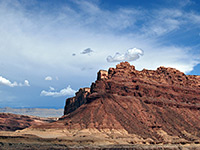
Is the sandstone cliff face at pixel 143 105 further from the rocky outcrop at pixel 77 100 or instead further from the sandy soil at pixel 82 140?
the rocky outcrop at pixel 77 100

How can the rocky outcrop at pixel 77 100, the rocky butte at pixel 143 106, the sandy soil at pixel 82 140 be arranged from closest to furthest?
1. the sandy soil at pixel 82 140
2. the rocky butte at pixel 143 106
3. the rocky outcrop at pixel 77 100

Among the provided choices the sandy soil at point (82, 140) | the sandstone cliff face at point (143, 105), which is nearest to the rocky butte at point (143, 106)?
the sandstone cliff face at point (143, 105)

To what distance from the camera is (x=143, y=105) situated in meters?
115

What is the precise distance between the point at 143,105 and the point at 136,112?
781cm

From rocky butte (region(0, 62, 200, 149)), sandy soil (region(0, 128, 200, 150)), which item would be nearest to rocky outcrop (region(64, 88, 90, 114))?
rocky butte (region(0, 62, 200, 149))

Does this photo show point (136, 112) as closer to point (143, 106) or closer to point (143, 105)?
point (143, 106)

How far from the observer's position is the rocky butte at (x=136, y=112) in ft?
302

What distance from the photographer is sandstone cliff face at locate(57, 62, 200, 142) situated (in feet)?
327

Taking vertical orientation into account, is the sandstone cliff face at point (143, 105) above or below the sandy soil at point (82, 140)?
above

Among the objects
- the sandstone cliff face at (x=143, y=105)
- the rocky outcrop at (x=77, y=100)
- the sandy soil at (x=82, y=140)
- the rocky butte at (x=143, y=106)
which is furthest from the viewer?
the rocky outcrop at (x=77, y=100)

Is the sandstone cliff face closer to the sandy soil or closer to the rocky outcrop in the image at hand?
the sandy soil

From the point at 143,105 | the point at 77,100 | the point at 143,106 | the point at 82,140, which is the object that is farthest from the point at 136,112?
the point at 77,100

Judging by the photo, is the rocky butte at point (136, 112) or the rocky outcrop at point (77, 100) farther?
the rocky outcrop at point (77, 100)

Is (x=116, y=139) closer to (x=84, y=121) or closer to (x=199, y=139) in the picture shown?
(x=84, y=121)
